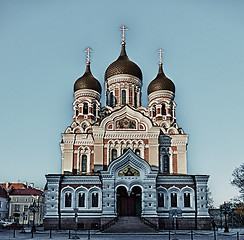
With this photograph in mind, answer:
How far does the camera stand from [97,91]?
4144 cm

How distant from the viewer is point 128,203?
3253 cm

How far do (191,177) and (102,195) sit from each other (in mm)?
8006

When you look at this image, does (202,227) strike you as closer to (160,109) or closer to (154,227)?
(154,227)

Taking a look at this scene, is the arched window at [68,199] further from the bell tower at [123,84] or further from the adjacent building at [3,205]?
the adjacent building at [3,205]

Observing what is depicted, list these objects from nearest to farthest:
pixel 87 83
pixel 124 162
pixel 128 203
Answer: pixel 124 162
pixel 128 203
pixel 87 83

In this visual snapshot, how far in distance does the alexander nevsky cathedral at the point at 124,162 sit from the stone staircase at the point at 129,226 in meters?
0.67

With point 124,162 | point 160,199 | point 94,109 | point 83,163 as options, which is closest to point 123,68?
point 94,109

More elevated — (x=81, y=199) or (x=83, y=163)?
(x=83, y=163)

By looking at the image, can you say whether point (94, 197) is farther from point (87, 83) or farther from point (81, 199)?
point (87, 83)

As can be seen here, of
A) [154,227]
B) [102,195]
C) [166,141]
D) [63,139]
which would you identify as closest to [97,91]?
[63,139]

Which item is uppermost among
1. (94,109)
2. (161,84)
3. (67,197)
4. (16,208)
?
(161,84)

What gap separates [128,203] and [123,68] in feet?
53.6

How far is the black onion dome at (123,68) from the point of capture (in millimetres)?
41844

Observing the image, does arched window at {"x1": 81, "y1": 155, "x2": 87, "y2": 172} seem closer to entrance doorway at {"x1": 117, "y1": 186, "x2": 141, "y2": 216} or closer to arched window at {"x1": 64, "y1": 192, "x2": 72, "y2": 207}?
arched window at {"x1": 64, "y1": 192, "x2": 72, "y2": 207}
